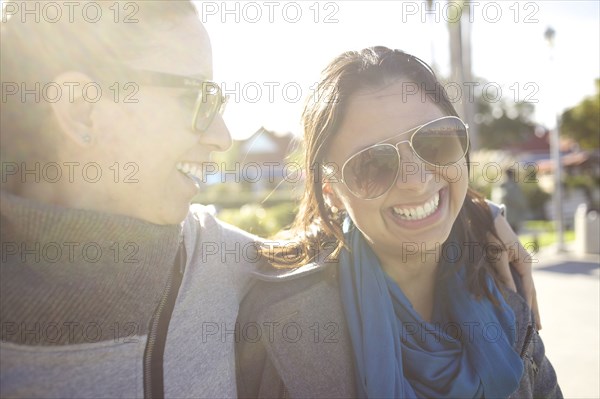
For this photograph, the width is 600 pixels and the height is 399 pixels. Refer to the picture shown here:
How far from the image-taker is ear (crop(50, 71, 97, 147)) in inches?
57.1

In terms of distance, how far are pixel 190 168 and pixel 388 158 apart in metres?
0.75

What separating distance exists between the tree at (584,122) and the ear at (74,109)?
93.1ft

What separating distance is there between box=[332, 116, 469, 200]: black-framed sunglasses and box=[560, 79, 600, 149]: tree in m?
27.4

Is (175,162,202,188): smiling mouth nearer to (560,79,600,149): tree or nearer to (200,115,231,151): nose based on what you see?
(200,115,231,151): nose

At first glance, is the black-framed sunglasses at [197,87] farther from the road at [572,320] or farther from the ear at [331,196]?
the road at [572,320]

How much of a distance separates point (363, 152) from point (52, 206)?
3.63 ft

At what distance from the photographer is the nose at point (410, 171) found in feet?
6.32

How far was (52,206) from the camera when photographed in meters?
1.36

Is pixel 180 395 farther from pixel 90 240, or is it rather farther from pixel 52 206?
pixel 52 206

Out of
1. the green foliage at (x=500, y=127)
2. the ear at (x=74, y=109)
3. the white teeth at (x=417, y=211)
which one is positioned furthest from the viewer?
the green foliage at (x=500, y=127)

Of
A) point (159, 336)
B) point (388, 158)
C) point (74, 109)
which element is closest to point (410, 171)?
point (388, 158)

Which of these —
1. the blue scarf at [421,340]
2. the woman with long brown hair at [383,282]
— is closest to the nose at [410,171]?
the woman with long brown hair at [383,282]

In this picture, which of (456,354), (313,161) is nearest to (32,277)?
(313,161)

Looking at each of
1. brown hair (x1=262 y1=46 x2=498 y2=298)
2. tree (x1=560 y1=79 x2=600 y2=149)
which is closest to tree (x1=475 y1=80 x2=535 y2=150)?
tree (x1=560 y1=79 x2=600 y2=149)
